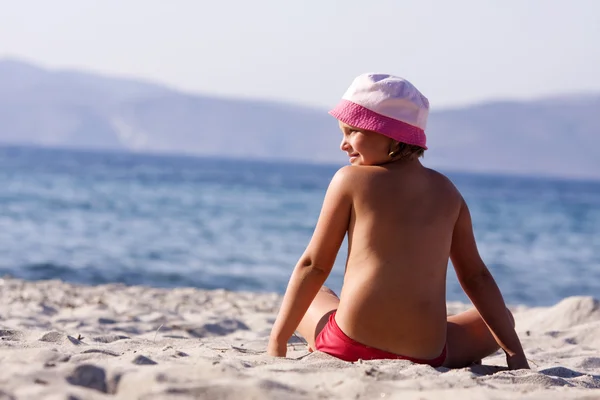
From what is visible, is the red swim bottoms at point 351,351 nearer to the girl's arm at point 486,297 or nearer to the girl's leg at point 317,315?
the girl's leg at point 317,315

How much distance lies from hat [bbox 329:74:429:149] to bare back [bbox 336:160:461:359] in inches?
4.9

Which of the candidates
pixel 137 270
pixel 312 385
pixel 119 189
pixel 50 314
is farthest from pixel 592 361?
pixel 119 189

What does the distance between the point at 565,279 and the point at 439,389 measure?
37.6 ft

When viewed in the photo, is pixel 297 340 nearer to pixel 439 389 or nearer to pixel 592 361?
pixel 592 361

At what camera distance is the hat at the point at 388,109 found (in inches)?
120

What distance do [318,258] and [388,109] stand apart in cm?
60

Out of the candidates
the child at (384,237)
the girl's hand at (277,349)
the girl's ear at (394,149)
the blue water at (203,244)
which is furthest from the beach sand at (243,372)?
the blue water at (203,244)

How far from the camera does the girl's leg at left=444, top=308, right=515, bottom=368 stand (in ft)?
10.9

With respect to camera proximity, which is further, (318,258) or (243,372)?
(318,258)

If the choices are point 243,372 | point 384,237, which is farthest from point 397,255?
point 243,372

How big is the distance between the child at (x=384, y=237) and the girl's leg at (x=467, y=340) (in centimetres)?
9

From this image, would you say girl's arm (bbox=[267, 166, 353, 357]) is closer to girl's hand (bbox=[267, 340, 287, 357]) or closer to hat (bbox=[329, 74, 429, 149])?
girl's hand (bbox=[267, 340, 287, 357])

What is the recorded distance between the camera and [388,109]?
305 cm

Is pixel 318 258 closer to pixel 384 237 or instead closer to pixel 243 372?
pixel 384 237
